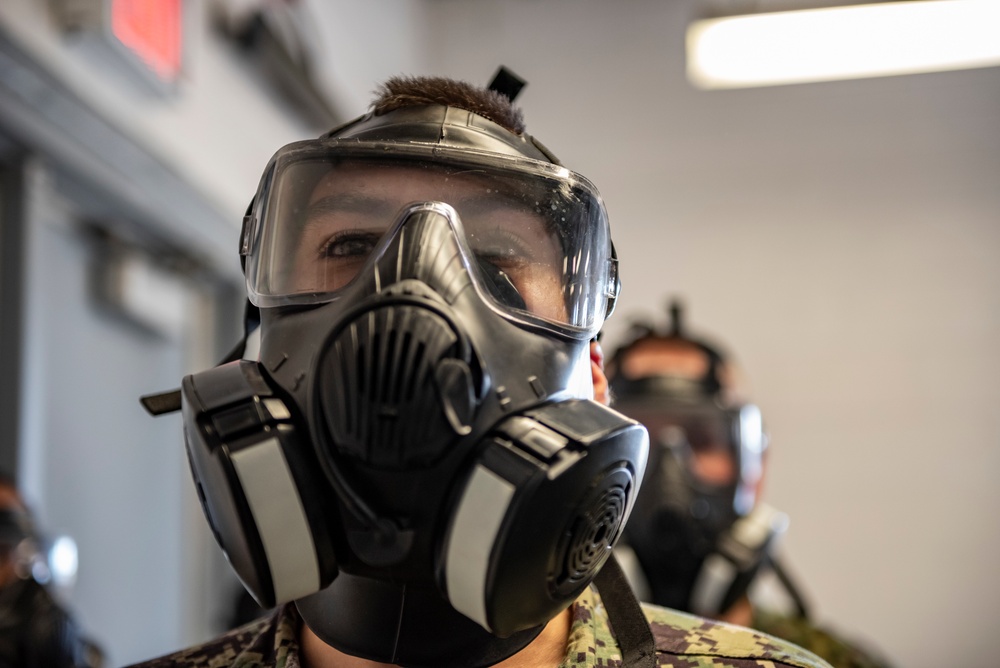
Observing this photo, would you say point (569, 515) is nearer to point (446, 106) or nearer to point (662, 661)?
point (662, 661)

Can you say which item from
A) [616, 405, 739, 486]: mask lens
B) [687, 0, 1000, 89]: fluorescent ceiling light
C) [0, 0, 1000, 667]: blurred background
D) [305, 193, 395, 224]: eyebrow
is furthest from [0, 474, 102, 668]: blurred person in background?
[687, 0, 1000, 89]: fluorescent ceiling light

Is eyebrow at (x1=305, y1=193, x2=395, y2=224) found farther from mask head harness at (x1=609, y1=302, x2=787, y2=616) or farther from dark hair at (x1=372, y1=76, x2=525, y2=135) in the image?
mask head harness at (x1=609, y1=302, x2=787, y2=616)

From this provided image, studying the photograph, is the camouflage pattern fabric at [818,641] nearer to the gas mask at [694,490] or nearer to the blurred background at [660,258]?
the gas mask at [694,490]

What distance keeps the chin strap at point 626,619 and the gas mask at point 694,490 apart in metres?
1.75

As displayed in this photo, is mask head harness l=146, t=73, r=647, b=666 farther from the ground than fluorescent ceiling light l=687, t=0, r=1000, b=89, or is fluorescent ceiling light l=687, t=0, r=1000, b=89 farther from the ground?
fluorescent ceiling light l=687, t=0, r=1000, b=89

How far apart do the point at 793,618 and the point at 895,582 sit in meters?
2.25

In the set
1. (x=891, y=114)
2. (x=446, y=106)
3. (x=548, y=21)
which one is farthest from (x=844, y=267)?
(x=446, y=106)

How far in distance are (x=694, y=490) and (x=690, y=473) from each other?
0.05m

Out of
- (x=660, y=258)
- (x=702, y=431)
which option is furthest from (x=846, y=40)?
(x=660, y=258)

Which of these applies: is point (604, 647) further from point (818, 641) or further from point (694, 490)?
point (818, 641)

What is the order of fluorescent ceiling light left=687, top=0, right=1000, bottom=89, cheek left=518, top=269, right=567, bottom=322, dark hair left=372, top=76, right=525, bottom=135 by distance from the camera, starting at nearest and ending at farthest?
1. cheek left=518, top=269, right=567, bottom=322
2. dark hair left=372, top=76, right=525, bottom=135
3. fluorescent ceiling light left=687, top=0, right=1000, bottom=89

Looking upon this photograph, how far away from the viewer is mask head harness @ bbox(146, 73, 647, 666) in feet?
3.59

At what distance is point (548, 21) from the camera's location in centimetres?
634

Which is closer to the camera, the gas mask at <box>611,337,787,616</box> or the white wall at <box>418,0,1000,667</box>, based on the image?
the gas mask at <box>611,337,787,616</box>
